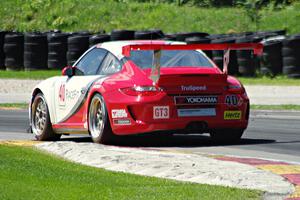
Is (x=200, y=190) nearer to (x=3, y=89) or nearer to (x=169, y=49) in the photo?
(x=169, y=49)

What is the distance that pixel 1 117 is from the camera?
66.0 feet

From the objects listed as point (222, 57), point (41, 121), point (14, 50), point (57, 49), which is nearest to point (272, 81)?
point (222, 57)

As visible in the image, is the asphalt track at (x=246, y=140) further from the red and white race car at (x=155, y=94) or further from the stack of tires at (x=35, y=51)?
the stack of tires at (x=35, y=51)

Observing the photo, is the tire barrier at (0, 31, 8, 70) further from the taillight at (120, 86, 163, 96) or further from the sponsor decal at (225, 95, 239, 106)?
the taillight at (120, 86, 163, 96)

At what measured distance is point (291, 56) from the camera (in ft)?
94.4

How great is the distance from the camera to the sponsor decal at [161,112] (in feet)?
45.1

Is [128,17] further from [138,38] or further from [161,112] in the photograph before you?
[161,112]

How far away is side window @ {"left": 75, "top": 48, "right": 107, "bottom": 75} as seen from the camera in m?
14.9

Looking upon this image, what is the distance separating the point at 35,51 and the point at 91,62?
20510 mm

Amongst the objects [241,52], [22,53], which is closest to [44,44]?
[22,53]

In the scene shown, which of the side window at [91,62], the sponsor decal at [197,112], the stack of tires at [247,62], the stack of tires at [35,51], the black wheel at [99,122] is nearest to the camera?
the sponsor decal at [197,112]

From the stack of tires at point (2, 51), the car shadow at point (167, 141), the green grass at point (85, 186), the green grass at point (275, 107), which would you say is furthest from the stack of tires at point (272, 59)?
the green grass at point (85, 186)

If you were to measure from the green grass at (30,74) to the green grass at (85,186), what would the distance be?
74.8 ft

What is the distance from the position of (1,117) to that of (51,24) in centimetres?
2521
